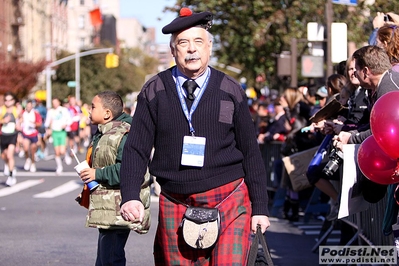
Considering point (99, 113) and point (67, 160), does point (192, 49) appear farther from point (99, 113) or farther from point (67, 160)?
point (67, 160)

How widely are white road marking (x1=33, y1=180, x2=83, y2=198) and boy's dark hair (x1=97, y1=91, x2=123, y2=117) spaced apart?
367 inches

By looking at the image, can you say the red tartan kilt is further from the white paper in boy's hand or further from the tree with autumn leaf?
the tree with autumn leaf

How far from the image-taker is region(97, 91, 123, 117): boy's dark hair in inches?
257

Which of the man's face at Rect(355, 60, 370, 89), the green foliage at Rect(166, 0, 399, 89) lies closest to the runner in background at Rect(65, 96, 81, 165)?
the green foliage at Rect(166, 0, 399, 89)

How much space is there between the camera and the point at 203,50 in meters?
4.59

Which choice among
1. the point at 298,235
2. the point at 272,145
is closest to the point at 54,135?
the point at 272,145

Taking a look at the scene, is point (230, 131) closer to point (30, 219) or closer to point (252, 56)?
point (30, 219)

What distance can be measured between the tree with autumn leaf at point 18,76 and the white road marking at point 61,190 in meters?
40.3

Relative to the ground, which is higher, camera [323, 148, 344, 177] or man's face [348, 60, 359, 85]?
man's face [348, 60, 359, 85]

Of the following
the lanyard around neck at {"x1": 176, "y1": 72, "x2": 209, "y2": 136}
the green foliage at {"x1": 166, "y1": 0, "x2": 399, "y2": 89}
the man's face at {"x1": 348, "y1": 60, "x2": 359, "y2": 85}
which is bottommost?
the lanyard around neck at {"x1": 176, "y1": 72, "x2": 209, "y2": 136}

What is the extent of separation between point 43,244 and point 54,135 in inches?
501

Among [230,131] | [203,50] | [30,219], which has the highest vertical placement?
[203,50]

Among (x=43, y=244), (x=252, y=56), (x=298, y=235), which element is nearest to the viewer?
(x=43, y=244)

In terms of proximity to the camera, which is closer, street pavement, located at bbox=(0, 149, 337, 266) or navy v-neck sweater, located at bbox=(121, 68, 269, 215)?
navy v-neck sweater, located at bbox=(121, 68, 269, 215)
